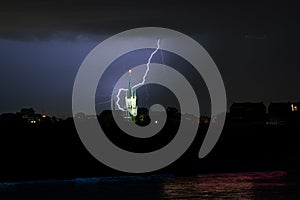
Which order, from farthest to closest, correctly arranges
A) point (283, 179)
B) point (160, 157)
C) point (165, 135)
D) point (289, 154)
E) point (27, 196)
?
1. point (165, 135)
2. point (289, 154)
3. point (160, 157)
4. point (283, 179)
5. point (27, 196)

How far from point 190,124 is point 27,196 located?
225ft

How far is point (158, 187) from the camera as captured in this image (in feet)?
86.9

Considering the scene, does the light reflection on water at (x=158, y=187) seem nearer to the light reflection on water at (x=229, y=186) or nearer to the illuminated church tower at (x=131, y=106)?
the light reflection on water at (x=229, y=186)

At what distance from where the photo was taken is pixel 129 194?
24.4m

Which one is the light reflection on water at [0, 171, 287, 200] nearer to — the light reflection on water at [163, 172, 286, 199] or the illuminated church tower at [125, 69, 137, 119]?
the light reflection on water at [163, 172, 286, 199]

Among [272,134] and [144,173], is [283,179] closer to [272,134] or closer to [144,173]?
[144,173]

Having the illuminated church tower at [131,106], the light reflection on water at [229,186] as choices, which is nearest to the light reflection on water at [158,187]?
the light reflection on water at [229,186]

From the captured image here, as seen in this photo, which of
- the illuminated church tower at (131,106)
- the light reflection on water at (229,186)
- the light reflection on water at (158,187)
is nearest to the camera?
the light reflection on water at (229,186)

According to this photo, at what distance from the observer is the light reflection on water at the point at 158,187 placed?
2367cm

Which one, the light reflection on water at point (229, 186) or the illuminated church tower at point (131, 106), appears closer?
the light reflection on water at point (229, 186)

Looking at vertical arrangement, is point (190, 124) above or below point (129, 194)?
above

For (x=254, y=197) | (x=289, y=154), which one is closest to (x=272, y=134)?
(x=289, y=154)

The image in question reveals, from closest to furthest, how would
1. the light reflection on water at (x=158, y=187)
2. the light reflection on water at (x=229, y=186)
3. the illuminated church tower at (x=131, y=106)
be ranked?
the light reflection on water at (x=229, y=186) → the light reflection on water at (x=158, y=187) → the illuminated church tower at (x=131, y=106)

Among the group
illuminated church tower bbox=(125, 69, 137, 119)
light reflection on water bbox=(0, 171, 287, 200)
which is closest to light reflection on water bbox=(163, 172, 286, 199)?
light reflection on water bbox=(0, 171, 287, 200)
